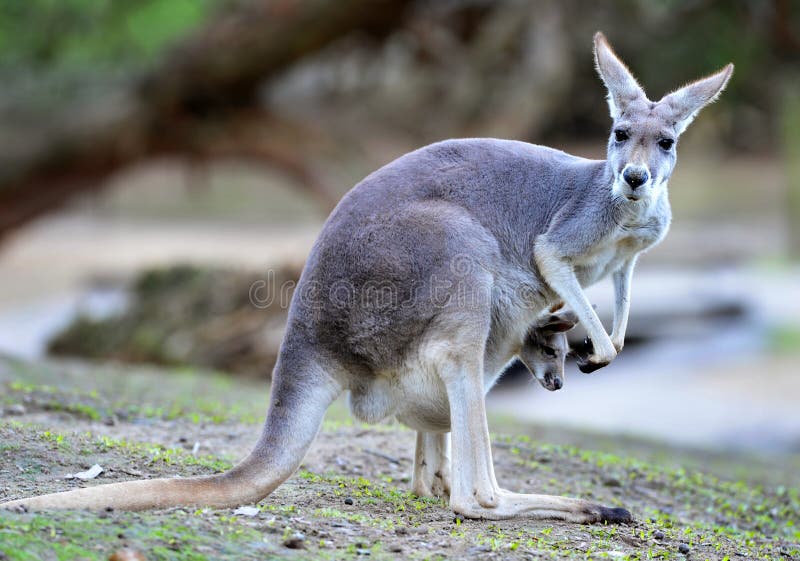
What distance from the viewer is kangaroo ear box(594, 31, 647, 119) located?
4.69 meters

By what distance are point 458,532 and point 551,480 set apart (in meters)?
1.70

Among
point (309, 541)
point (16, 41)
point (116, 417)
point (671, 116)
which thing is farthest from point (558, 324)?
point (16, 41)

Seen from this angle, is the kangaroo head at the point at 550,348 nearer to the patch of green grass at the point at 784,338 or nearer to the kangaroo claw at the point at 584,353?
the kangaroo claw at the point at 584,353

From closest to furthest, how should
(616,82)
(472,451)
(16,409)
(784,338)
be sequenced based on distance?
(472,451)
(616,82)
(16,409)
(784,338)

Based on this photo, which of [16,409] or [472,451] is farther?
[16,409]

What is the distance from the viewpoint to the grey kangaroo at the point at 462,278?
14.3 ft

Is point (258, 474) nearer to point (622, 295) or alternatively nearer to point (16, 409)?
point (622, 295)

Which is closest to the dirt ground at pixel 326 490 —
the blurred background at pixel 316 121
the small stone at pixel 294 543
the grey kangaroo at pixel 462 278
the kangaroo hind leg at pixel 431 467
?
the small stone at pixel 294 543

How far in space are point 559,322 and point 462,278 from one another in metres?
0.74

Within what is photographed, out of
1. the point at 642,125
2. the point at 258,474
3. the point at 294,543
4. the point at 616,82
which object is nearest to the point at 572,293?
the point at 642,125

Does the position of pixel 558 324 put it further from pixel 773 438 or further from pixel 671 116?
pixel 773 438

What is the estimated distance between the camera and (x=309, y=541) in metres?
3.84

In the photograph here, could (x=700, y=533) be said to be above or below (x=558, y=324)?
below

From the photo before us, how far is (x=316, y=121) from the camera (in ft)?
43.1
